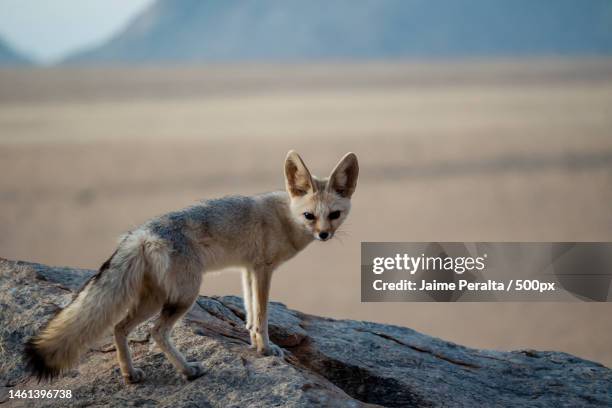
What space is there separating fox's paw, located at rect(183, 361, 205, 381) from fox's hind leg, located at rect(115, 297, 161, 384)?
0.42 meters

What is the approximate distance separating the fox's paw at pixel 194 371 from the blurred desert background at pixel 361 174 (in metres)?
11.3

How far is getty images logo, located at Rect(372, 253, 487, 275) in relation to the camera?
1282cm

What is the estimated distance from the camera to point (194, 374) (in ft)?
22.3

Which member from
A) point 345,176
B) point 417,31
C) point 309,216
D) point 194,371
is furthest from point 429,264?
point 417,31

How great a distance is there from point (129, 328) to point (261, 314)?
3.52 ft

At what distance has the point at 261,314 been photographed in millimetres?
7219

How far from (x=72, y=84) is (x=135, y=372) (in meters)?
75.7

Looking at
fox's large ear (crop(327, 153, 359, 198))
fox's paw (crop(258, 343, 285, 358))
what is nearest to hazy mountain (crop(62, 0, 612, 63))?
fox's large ear (crop(327, 153, 359, 198))

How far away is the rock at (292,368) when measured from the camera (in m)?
6.68

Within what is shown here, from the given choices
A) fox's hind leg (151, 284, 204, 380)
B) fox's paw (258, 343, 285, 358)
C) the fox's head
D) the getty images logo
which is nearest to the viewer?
fox's hind leg (151, 284, 204, 380)

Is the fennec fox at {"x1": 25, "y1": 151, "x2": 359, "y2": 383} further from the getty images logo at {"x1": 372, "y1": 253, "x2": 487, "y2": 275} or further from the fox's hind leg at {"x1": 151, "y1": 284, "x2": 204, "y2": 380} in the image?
the getty images logo at {"x1": 372, "y1": 253, "x2": 487, "y2": 275}

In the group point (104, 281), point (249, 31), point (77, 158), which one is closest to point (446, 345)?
point (104, 281)

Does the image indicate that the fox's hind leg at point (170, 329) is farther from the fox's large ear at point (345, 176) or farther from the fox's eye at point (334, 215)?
the fox's large ear at point (345, 176)

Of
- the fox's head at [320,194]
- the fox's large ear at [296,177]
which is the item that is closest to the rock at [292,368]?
the fox's head at [320,194]
